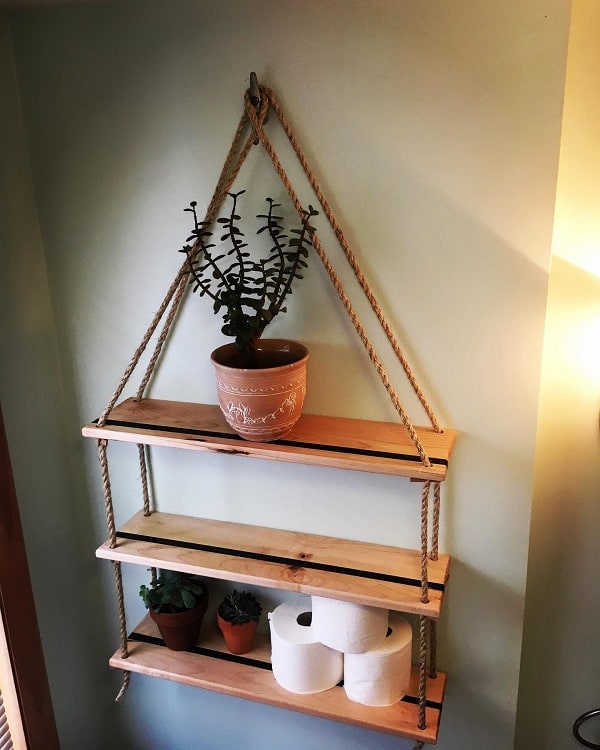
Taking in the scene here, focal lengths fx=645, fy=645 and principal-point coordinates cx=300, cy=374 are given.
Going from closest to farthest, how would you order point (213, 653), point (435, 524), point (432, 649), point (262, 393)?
point (262, 393) < point (435, 524) < point (432, 649) < point (213, 653)

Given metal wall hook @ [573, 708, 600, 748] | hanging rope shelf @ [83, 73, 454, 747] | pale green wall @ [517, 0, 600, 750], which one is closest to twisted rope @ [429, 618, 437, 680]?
hanging rope shelf @ [83, 73, 454, 747]

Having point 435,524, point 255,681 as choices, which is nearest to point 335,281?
point 435,524

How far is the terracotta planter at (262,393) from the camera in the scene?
1118 mm

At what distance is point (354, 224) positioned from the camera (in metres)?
1.17

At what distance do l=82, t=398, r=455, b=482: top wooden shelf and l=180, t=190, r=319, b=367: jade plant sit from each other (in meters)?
0.17

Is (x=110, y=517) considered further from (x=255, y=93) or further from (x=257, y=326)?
(x=255, y=93)

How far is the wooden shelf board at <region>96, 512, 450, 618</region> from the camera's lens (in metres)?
1.21

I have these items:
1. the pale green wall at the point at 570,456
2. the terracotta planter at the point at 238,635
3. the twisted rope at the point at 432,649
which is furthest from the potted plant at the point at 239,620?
the pale green wall at the point at 570,456

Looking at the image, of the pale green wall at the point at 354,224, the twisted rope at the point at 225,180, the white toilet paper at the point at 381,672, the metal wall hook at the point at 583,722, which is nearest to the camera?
the pale green wall at the point at 354,224

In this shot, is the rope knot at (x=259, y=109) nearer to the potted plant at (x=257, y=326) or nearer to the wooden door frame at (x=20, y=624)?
the potted plant at (x=257, y=326)

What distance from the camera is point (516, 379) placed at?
3.79 ft

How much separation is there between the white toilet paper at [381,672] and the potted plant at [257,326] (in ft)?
1.61

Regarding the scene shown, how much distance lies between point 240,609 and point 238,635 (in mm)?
55

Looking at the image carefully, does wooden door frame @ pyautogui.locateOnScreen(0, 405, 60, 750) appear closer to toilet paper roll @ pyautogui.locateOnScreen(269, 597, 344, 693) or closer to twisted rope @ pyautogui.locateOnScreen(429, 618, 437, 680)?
toilet paper roll @ pyautogui.locateOnScreen(269, 597, 344, 693)
